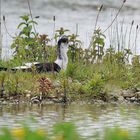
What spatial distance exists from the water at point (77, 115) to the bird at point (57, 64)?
1.87 m

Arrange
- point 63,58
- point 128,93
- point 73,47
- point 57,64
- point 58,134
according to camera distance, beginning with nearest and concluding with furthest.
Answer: point 58,134 → point 128,93 → point 57,64 → point 63,58 → point 73,47

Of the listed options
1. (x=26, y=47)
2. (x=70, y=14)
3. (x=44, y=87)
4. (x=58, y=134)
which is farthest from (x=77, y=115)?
(x=70, y=14)

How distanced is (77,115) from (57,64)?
12.3 feet

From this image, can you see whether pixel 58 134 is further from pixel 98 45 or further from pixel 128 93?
pixel 98 45

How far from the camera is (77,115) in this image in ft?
25.5

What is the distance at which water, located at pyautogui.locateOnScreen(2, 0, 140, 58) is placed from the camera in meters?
19.1

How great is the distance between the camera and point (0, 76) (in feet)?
31.1

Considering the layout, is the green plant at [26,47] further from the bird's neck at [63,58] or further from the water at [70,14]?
the water at [70,14]

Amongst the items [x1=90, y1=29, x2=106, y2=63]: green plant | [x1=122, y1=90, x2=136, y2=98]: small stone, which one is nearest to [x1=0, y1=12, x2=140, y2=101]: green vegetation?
[x1=90, y1=29, x2=106, y2=63]: green plant

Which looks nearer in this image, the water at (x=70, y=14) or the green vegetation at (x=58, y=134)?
the green vegetation at (x=58, y=134)

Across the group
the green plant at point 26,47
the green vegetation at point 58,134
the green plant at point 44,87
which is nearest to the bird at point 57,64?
the green plant at point 26,47

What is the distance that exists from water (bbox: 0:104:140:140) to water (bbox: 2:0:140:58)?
209 inches

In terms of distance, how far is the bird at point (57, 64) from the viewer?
10.7 metres

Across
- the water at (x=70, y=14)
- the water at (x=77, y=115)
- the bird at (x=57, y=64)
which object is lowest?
the water at (x=77, y=115)
